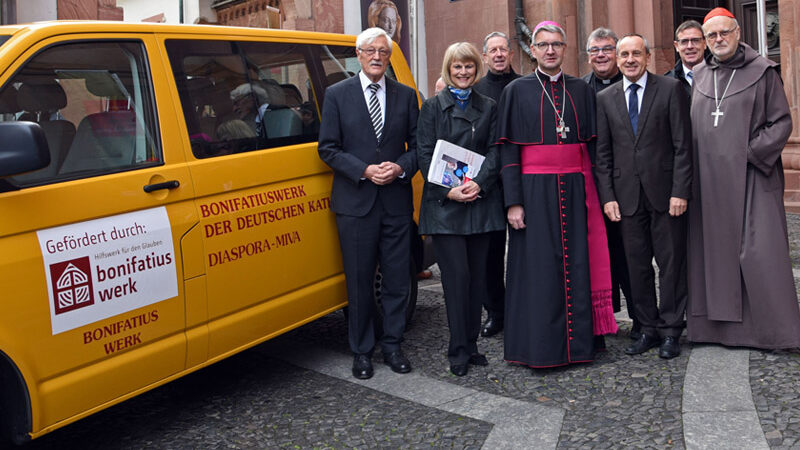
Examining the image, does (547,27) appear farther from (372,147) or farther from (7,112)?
(7,112)

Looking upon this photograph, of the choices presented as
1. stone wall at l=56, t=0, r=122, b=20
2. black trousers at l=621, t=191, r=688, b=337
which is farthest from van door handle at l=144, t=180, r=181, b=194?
stone wall at l=56, t=0, r=122, b=20

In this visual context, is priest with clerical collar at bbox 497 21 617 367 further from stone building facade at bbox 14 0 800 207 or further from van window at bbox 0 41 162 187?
stone building facade at bbox 14 0 800 207

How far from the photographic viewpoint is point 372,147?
186 inches

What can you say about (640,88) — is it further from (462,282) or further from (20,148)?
(20,148)

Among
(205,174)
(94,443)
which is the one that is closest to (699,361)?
(205,174)

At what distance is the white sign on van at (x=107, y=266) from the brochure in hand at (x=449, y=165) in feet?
5.12

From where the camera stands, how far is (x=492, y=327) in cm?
570

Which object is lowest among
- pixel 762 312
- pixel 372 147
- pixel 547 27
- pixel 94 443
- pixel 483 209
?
pixel 94 443

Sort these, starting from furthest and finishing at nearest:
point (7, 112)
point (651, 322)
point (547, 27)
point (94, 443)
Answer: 1. point (651, 322)
2. point (547, 27)
3. point (94, 443)
4. point (7, 112)

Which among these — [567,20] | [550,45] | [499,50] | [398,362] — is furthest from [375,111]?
[567,20]

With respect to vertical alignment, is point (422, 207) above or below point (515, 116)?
below

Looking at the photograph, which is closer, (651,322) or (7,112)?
A: (7,112)

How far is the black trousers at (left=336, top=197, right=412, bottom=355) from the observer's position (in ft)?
15.6

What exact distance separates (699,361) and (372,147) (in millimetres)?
2211
